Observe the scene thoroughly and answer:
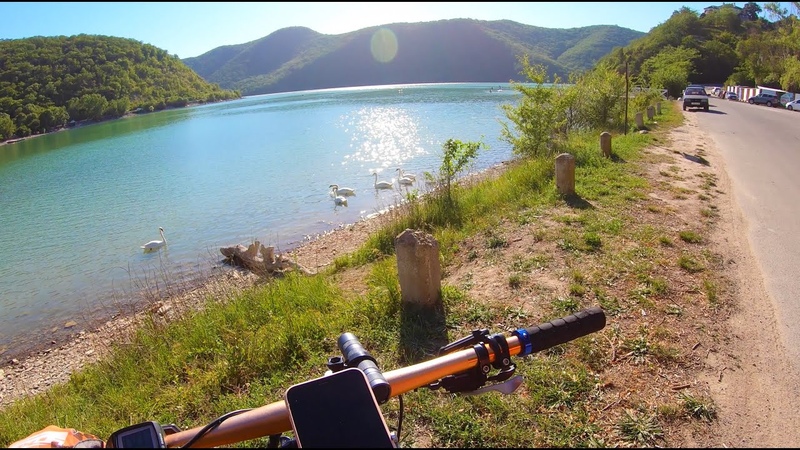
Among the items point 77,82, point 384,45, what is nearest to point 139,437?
point 77,82

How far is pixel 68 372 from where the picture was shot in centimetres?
702

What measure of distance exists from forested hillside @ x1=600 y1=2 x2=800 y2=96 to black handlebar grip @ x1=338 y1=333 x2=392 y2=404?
32023 mm

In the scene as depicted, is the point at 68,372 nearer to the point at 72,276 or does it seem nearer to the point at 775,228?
the point at 72,276

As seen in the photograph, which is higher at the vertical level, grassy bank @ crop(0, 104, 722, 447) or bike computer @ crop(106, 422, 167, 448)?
bike computer @ crop(106, 422, 167, 448)

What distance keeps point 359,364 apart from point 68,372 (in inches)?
294

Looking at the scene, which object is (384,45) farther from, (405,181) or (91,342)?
(91,342)

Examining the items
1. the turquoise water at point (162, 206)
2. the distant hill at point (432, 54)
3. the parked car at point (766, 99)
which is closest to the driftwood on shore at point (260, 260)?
the turquoise water at point (162, 206)

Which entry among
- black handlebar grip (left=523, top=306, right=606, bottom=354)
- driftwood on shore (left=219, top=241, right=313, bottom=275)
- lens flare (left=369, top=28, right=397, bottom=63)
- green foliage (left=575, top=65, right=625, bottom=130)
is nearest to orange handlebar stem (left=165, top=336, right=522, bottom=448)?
black handlebar grip (left=523, top=306, right=606, bottom=354)

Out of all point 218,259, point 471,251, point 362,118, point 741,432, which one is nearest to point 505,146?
point 218,259

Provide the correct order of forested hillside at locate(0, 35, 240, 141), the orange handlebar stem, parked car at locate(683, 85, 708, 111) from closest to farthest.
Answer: the orange handlebar stem
parked car at locate(683, 85, 708, 111)
forested hillside at locate(0, 35, 240, 141)

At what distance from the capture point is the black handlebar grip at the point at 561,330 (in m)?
2.01

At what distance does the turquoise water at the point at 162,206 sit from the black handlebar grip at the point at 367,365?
6705 millimetres

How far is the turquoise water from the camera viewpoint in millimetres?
10641

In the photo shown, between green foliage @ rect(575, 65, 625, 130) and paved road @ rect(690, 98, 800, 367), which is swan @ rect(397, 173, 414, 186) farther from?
paved road @ rect(690, 98, 800, 367)
